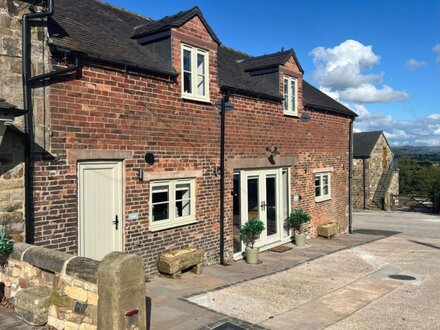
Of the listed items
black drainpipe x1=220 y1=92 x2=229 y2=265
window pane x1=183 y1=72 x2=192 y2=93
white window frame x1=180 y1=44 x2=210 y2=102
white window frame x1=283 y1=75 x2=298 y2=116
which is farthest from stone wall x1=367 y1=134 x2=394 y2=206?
window pane x1=183 y1=72 x2=192 y2=93

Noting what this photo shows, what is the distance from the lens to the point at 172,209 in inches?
390

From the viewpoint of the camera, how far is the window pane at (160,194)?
951cm

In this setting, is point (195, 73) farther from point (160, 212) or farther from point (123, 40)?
point (160, 212)

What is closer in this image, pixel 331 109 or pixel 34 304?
pixel 34 304

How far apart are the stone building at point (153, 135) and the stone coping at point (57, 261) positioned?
0.73 m

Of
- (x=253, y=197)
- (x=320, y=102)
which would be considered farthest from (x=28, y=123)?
(x=320, y=102)

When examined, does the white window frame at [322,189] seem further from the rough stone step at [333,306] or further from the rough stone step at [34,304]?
the rough stone step at [34,304]

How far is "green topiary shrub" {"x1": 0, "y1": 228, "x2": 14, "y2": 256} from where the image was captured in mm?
6541

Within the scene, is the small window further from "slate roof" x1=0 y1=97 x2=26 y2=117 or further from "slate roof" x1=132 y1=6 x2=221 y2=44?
"slate roof" x1=0 y1=97 x2=26 y2=117

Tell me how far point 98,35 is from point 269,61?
254 inches

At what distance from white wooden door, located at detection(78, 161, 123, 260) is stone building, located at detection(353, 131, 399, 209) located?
27.0 meters

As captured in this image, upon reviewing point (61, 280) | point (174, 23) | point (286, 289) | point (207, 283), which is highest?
point (174, 23)

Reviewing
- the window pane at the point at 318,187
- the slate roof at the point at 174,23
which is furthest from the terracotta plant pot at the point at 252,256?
the slate roof at the point at 174,23

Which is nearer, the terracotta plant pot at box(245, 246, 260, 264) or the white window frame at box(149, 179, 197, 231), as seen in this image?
the white window frame at box(149, 179, 197, 231)
